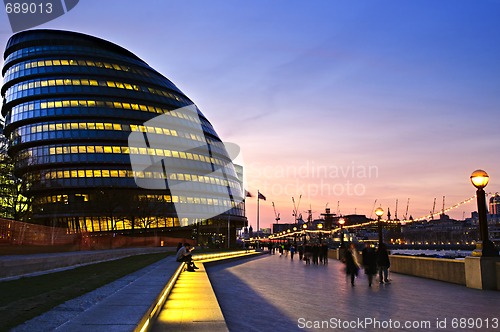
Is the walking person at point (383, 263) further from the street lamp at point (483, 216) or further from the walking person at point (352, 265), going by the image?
the street lamp at point (483, 216)

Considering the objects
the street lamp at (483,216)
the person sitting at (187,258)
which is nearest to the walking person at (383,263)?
the street lamp at (483,216)

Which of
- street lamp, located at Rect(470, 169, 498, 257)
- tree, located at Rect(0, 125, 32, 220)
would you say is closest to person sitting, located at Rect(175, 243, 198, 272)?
street lamp, located at Rect(470, 169, 498, 257)

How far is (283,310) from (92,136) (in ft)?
295

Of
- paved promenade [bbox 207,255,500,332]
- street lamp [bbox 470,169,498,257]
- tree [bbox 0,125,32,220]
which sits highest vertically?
tree [bbox 0,125,32,220]

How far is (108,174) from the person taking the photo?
97.0 m

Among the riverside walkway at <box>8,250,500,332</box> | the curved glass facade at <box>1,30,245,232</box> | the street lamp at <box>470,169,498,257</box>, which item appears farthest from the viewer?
the curved glass facade at <box>1,30,245,232</box>

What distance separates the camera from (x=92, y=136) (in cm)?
9638

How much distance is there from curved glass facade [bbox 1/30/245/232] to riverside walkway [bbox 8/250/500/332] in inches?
2980

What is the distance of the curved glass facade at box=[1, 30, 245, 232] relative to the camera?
9531cm

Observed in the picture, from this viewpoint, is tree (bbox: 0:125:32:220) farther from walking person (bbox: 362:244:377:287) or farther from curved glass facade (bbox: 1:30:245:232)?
walking person (bbox: 362:244:377:287)

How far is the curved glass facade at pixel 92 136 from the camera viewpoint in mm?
95312

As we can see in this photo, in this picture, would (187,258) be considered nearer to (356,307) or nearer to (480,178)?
(356,307)

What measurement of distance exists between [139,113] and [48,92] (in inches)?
731

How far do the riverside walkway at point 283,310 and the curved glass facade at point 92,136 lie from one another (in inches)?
2980
